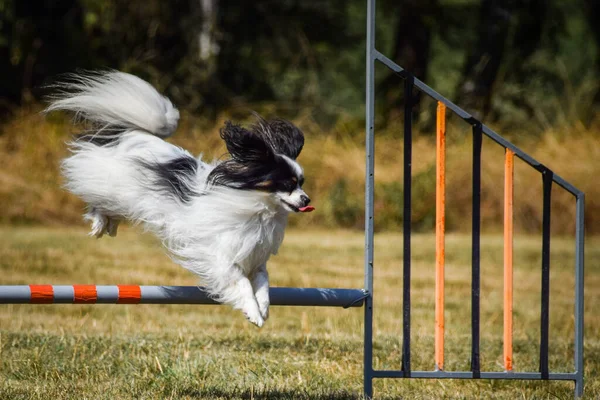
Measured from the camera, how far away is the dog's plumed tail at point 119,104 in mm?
5078

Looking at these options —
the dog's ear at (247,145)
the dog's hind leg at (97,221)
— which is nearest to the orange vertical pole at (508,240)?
the dog's ear at (247,145)

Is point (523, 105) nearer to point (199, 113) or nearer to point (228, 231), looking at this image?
point (199, 113)

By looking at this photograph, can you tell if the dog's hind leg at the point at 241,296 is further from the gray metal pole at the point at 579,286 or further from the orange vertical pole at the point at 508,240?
the gray metal pole at the point at 579,286

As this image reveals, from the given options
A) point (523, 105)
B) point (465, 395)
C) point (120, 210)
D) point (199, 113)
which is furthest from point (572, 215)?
point (120, 210)

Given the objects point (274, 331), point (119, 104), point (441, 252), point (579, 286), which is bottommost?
point (274, 331)

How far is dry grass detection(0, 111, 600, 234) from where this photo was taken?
1267 cm

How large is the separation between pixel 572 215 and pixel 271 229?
9447 millimetres

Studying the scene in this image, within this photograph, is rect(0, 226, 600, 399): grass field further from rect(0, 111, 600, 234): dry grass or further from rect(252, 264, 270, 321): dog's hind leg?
rect(0, 111, 600, 234): dry grass

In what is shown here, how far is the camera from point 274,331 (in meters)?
6.94

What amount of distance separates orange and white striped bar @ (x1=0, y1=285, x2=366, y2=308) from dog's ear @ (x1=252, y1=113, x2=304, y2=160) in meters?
0.69

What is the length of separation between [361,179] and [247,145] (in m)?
8.93

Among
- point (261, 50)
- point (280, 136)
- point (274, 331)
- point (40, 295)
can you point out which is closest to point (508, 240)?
point (280, 136)

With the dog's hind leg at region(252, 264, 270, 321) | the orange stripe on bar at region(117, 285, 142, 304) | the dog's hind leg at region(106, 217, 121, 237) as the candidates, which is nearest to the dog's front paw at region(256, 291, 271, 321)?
the dog's hind leg at region(252, 264, 270, 321)

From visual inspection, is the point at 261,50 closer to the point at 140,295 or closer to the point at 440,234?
the point at 440,234
